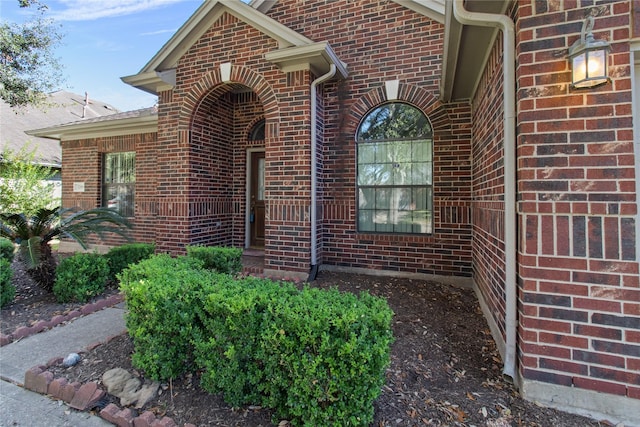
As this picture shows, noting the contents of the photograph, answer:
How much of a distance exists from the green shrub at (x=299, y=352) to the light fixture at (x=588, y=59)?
1934mm

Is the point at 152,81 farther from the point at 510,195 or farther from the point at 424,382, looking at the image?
the point at 424,382

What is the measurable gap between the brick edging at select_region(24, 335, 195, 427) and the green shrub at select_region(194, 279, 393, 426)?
0.38 meters

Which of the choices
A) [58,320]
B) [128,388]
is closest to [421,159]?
[128,388]

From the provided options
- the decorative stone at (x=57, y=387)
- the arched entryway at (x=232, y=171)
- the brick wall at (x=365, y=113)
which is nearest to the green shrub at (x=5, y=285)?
the decorative stone at (x=57, y=387)

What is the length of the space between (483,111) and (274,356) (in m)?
3.58

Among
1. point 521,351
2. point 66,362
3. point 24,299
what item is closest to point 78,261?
point 24,299

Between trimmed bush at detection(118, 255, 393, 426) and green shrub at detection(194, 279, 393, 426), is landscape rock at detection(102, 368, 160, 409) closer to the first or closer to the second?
trimmed bush at detection(118, 255, 393, 426)

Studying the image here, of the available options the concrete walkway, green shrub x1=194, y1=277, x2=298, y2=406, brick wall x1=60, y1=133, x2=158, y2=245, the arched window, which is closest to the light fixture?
green shrub x1=194, y1=277, x2=298, y2=406

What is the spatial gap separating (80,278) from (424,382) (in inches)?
171

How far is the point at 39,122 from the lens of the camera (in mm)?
15906

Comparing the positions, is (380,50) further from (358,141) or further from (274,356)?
(274,356)

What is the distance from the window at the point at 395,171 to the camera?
5363 mm

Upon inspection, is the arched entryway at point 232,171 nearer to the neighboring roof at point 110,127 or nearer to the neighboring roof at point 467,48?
the neighboring roof at point 110,127

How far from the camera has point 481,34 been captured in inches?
121
